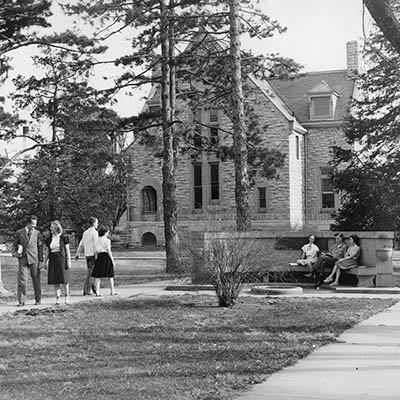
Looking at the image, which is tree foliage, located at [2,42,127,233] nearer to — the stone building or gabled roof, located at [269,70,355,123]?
the stone building

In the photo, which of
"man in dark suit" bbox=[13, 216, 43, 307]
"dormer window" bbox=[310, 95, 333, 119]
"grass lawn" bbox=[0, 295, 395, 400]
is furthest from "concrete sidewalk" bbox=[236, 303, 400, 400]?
"dormer window" bbox=[310, 95, 333, 119]

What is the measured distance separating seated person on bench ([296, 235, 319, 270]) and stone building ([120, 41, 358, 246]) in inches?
972

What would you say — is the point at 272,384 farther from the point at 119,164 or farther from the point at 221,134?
the point at 221,134

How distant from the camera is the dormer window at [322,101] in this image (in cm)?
4516

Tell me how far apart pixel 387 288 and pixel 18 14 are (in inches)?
680

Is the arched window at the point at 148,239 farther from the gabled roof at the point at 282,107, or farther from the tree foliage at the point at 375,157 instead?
the tree foliage at the point at 375,157

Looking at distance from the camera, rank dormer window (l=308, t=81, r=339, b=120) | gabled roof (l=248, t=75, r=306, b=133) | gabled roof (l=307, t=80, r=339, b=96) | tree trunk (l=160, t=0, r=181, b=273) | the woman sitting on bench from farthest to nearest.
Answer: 1. dormer window (l=308, t=81, r=339, b=120)
2. gabled roof (l=307, t=80, r=339, b=96)
3. gabled roof (l=248, t=75, r=306, b=133)
4. tree trunk (l=160, t=0, r=181, b=273)
5. the woman sitting on bench

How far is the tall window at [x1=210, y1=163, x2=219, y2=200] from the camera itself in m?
46.3

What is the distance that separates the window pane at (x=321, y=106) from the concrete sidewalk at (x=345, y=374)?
3692 centimetres

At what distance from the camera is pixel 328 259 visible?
17.9m

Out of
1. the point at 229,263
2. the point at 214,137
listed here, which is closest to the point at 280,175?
the point at 214,137

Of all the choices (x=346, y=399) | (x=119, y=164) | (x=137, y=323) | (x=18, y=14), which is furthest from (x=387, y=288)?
(x=18, y=14)

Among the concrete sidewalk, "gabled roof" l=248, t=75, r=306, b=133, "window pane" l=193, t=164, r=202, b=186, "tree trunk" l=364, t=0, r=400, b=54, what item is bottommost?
the concrete sidewalk

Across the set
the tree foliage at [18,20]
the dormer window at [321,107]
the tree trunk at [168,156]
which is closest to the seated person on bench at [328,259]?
the tree trunk at [168,156]
